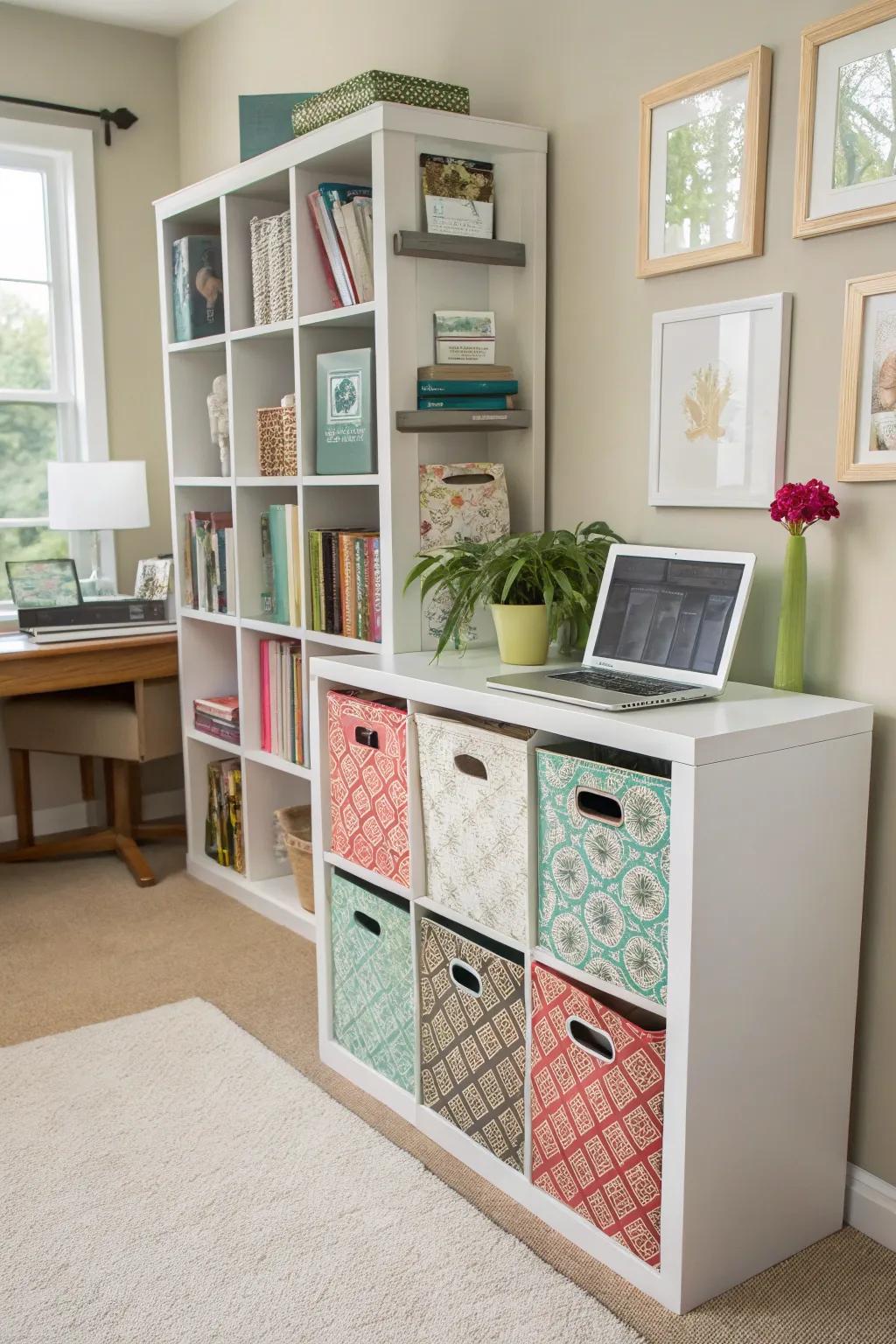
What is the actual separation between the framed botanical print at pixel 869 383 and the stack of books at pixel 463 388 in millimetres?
798

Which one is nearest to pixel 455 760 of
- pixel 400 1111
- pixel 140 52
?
pixel 400 1111

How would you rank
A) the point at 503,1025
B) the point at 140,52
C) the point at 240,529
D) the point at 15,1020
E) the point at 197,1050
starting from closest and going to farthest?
the point at 503,1025 → the point at 197,1050 → the point at 15,1020 → the point at 240,529 → the point at 140,52

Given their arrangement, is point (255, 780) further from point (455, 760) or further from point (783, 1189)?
point (783, 1189)

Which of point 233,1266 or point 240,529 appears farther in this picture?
point 240,529

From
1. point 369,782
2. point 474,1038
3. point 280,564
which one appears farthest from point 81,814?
point 474,1038

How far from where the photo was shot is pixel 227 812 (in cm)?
347

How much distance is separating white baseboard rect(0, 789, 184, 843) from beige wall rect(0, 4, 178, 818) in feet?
0.12

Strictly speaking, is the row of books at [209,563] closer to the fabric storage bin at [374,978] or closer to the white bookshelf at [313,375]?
the white bookshelf at [313,375]

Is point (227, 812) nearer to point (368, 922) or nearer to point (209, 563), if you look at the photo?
point (209, 563)

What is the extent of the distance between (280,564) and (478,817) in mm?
1270

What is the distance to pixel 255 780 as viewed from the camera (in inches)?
130

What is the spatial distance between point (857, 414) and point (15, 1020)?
86.4 inches

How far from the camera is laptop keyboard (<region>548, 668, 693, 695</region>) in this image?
1906mm

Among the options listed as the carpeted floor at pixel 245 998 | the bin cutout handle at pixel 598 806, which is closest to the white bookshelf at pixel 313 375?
the carpeted floor at pixel 245 998
